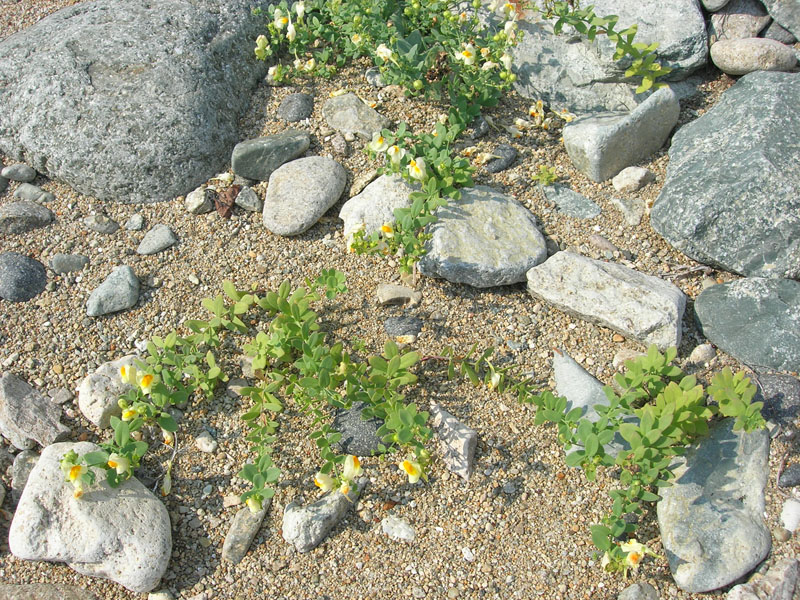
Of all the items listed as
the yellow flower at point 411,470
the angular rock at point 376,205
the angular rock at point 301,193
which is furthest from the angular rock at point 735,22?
the yellow flower at point 411,470

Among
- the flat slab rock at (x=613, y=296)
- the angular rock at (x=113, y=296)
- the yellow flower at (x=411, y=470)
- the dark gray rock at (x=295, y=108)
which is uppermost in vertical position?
the dark gray rock at (x=295, y=108)

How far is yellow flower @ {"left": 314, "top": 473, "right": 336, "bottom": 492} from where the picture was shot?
8.48ft

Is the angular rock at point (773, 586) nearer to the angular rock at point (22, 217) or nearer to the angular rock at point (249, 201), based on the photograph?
the angular rock at point (249, 201)

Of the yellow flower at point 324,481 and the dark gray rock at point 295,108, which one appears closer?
the yellow flower at point 324,481

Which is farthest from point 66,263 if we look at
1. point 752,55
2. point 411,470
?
point 752,55

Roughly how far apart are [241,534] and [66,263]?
1.62 metres

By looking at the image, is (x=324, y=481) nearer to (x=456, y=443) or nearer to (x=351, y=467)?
(x=351, y=467)

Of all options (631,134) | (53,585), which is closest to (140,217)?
(53,585)

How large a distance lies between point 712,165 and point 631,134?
45cm

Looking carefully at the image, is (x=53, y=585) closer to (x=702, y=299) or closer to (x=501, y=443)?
(x=501, y=443)

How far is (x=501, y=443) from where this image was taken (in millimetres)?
2828

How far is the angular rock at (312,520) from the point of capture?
2.57 m

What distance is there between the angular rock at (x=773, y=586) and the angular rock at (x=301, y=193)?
2.38 metres

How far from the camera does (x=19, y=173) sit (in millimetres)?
3588
